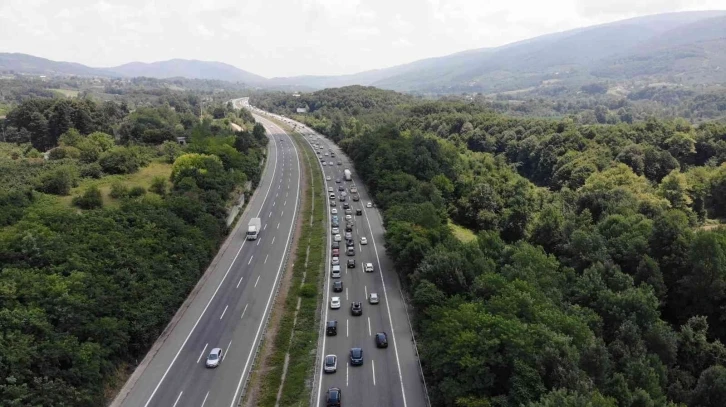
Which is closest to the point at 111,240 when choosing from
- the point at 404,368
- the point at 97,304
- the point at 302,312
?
the point at 97,304

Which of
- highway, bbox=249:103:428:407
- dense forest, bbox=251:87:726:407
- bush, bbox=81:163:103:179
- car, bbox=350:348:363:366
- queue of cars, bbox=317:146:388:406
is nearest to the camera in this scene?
dense forest, bbox=251:87:726:407

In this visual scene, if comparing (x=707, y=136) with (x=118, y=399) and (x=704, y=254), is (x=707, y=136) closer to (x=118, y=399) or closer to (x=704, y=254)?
(x=704, y=254)

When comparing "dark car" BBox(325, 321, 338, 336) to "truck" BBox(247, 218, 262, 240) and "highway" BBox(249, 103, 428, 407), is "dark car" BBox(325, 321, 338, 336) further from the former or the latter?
"truck" BBox(247, 218, 262, 240)

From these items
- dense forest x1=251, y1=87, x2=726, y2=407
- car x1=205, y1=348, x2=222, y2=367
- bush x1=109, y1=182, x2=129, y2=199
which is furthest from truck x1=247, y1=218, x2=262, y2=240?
car x1=205, y1=348, x2=222, y2=367

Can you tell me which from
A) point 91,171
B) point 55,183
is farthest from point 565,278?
point 91,171

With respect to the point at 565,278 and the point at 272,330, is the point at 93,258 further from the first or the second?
the point at 565,278
